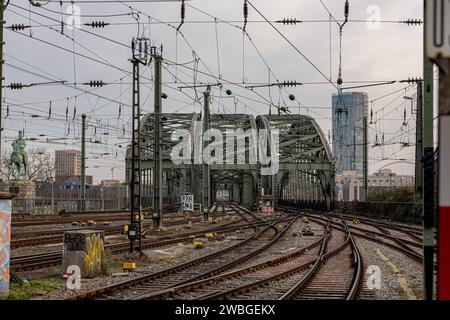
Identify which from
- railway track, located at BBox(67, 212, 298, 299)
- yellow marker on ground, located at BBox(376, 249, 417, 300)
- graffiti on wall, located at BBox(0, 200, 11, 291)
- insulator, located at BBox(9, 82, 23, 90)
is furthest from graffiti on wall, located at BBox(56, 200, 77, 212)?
graffiti on wall, located at BBox(0, 200, 11, 291)

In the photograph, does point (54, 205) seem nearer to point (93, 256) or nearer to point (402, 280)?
point (93, 256)

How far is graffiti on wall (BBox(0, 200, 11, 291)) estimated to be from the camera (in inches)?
403

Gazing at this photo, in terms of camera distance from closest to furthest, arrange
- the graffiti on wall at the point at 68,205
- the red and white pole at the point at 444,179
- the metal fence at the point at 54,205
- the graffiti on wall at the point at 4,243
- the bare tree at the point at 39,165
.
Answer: the red and white pole at the point at 444,179 < the graffiti on wall at the point at 4,243 < the metal fence at the point at 54,205 < the graffiti on wall at the point at 68,205 < the bare tree at the point at 39,165

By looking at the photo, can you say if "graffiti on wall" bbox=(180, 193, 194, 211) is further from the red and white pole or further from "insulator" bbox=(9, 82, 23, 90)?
the red and white pole

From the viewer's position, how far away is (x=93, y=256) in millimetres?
14188

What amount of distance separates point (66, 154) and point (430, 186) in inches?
5298

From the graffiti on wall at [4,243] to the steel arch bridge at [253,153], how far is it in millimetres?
47967

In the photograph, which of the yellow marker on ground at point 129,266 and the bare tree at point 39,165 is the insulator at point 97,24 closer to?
the yellow marker on ground at point 129,266

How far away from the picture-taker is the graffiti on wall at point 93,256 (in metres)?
14.0

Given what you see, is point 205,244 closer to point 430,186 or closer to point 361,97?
point 430,186

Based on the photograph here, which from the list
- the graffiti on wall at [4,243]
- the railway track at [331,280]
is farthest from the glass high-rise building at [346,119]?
the graffiti on wall at [4,243]

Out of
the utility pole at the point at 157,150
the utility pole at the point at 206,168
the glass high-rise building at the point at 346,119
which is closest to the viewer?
the utility pole at the point at 157,150

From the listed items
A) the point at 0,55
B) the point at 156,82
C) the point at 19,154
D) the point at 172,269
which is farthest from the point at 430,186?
the point at 19,154

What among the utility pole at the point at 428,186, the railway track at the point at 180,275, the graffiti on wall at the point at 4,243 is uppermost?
the utility pole at the point at 428,186
